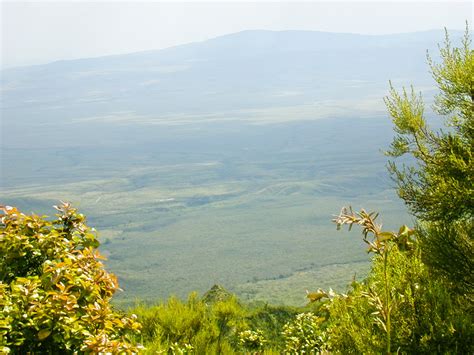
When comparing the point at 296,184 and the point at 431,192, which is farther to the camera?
the point at 296,184

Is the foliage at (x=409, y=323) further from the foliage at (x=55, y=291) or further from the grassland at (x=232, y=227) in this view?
the grassland at (x=232, y=227)

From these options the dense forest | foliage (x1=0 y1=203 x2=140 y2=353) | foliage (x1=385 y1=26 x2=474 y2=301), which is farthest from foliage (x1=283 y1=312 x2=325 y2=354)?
foliage (x1=0 y1=203 x2=140 y2=353)

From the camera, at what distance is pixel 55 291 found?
5141 millimetres

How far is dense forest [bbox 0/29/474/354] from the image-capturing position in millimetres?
5109

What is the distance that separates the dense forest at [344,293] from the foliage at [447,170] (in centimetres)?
2

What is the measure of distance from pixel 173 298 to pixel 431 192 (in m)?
4.68

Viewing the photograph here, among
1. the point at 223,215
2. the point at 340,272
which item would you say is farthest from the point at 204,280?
the point at 223,215

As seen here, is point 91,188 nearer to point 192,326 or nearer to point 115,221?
point 115,221

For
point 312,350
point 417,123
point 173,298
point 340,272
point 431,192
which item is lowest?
point 340,272

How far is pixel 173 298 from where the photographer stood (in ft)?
31.1

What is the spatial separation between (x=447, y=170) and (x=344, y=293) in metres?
3.46

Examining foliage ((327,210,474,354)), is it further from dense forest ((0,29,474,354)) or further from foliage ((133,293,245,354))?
foliage ((133,293,245,354))

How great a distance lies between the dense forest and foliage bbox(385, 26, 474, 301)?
0.07 feet

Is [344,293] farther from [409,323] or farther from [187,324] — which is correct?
[187,324]
